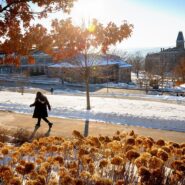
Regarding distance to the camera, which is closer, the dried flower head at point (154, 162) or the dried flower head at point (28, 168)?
the dried flower head at point (28, 168)

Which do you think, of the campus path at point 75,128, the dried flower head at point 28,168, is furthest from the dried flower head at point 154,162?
the campus path at point 75,128

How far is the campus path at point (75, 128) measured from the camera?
43.1 ft

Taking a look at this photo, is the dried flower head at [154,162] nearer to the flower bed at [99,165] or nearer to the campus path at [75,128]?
the flower bed at [99,165]

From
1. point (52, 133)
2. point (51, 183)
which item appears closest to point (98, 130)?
point (52, 133)

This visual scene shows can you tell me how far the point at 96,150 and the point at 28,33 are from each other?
14.7 ft

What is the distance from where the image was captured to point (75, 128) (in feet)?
45.5

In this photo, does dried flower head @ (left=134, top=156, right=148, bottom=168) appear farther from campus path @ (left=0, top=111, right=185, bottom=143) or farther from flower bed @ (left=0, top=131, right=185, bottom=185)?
campus path @ (left=0, top=111, right=185, bottom=143)

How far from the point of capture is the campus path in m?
13.1

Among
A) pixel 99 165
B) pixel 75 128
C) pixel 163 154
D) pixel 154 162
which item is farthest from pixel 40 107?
pixel 154 162

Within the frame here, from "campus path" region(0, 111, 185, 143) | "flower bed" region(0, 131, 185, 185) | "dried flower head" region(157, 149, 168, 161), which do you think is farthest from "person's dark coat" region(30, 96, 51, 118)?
"dried flower head" region(157, 149, 168, 161)

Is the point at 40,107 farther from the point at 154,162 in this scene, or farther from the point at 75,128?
the point at 154,162

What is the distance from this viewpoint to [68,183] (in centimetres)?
404

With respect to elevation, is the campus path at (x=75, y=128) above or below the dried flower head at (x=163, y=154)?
below

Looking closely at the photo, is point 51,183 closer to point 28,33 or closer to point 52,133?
point 28,33
